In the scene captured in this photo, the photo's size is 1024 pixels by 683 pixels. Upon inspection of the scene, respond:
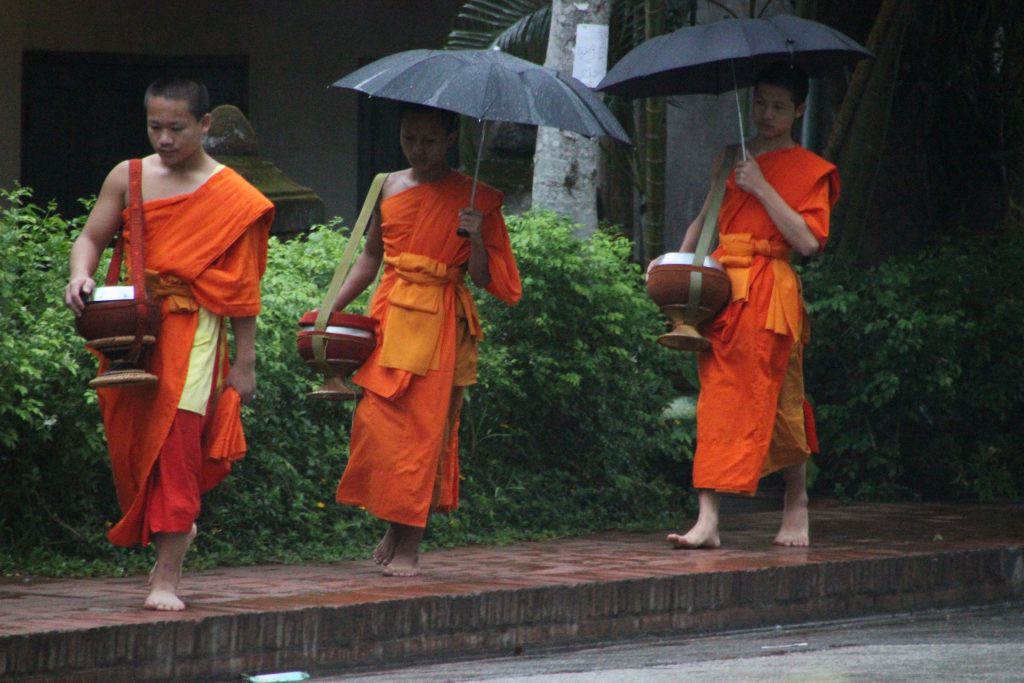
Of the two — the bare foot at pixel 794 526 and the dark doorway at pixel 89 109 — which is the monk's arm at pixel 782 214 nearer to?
the bare foot at pixel 794 526

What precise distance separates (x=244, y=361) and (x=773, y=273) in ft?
7.37

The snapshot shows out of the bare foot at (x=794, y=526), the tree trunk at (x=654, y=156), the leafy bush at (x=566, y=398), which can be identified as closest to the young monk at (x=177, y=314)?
the leafy bush at (x=566, y=398)

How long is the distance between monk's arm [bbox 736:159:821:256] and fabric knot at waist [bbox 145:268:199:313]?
2.30 m

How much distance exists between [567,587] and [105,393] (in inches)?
64.8

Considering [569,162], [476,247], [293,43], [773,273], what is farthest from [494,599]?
[293,43]

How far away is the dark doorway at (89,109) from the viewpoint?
41.7 ft

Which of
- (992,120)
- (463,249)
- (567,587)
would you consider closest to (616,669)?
(567,587)

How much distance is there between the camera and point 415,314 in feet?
19.5

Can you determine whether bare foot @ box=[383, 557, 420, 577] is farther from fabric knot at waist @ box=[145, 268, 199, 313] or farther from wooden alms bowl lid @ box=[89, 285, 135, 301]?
wooden alms bowl lid @ box=[89, 285, 135, 301]

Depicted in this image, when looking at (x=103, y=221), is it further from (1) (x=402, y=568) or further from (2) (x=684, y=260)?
(2) (x=684, y=260)

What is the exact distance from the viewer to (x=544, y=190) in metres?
8.20

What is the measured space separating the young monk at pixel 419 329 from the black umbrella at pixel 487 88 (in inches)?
6.4

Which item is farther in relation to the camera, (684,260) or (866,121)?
(866,121)

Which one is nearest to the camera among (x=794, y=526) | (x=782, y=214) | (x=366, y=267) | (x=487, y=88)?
(x=487, y=88)
